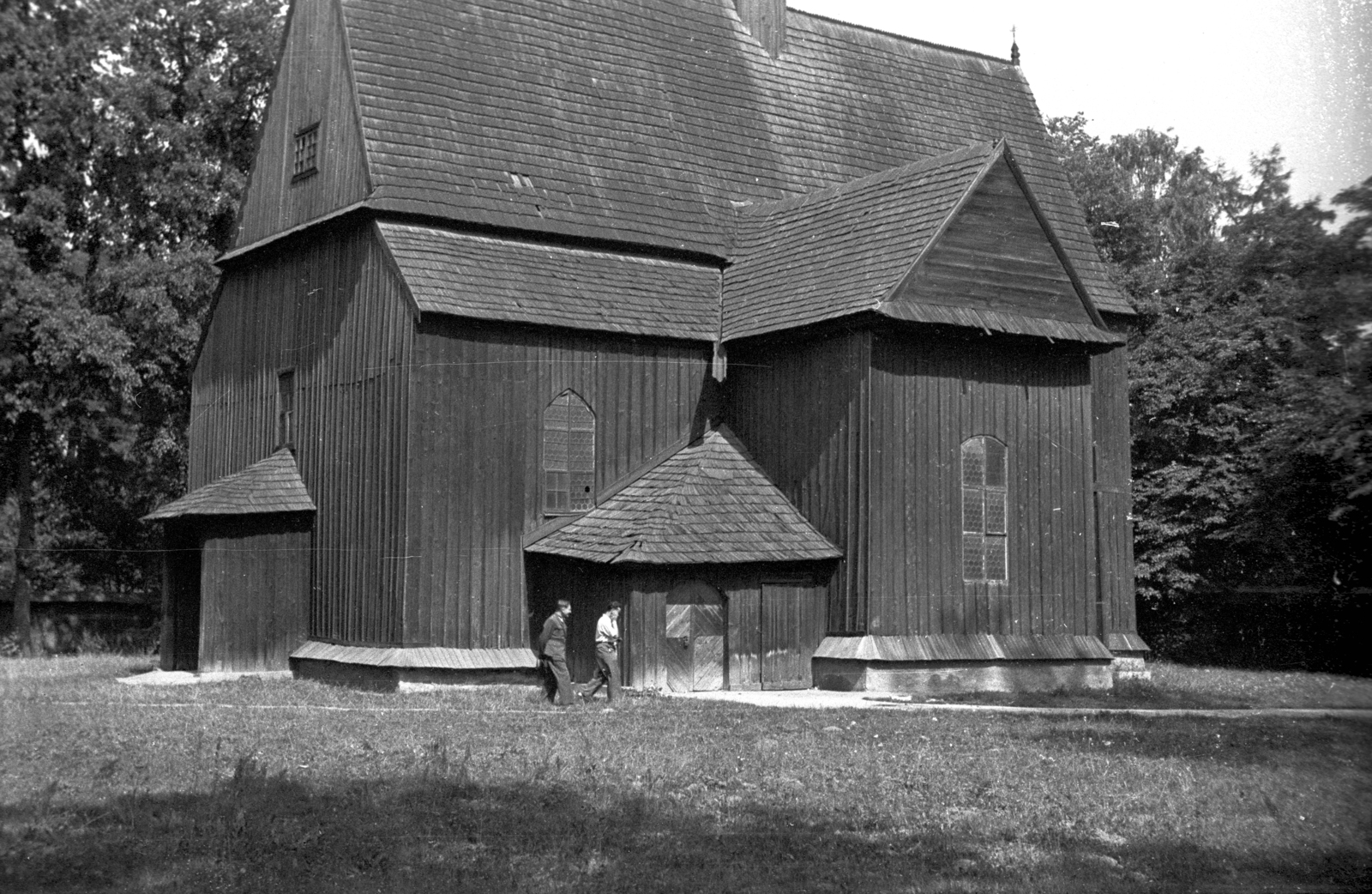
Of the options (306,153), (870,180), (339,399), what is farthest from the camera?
(870,180)

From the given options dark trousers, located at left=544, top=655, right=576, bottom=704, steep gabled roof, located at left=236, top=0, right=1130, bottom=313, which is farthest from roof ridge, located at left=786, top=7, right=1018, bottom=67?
dark trousers, located at left=544, top=655, right=576, bottom=704

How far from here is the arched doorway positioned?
84.3ft

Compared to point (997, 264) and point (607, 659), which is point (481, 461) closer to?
point (607, 659)

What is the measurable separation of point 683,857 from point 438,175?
18.1 metres

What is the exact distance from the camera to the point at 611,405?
93.2 ft

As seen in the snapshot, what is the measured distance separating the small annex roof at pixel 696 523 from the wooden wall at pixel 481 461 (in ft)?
2.90

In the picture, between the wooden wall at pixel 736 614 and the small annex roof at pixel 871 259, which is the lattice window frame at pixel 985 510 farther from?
the wooden wall at pixel 736 614

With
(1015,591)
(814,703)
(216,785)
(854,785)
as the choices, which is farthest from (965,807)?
(1015,591)

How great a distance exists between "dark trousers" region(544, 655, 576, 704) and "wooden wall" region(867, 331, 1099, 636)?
5.89 m

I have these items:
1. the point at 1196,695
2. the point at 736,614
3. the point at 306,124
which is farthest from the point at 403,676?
the point at 1196,695

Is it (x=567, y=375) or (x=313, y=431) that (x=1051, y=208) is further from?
(x=313, y=431)

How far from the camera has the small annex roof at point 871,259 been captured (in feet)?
87.8

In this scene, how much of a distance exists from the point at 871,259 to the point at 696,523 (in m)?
5.69

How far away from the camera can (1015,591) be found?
2789 centimetres
